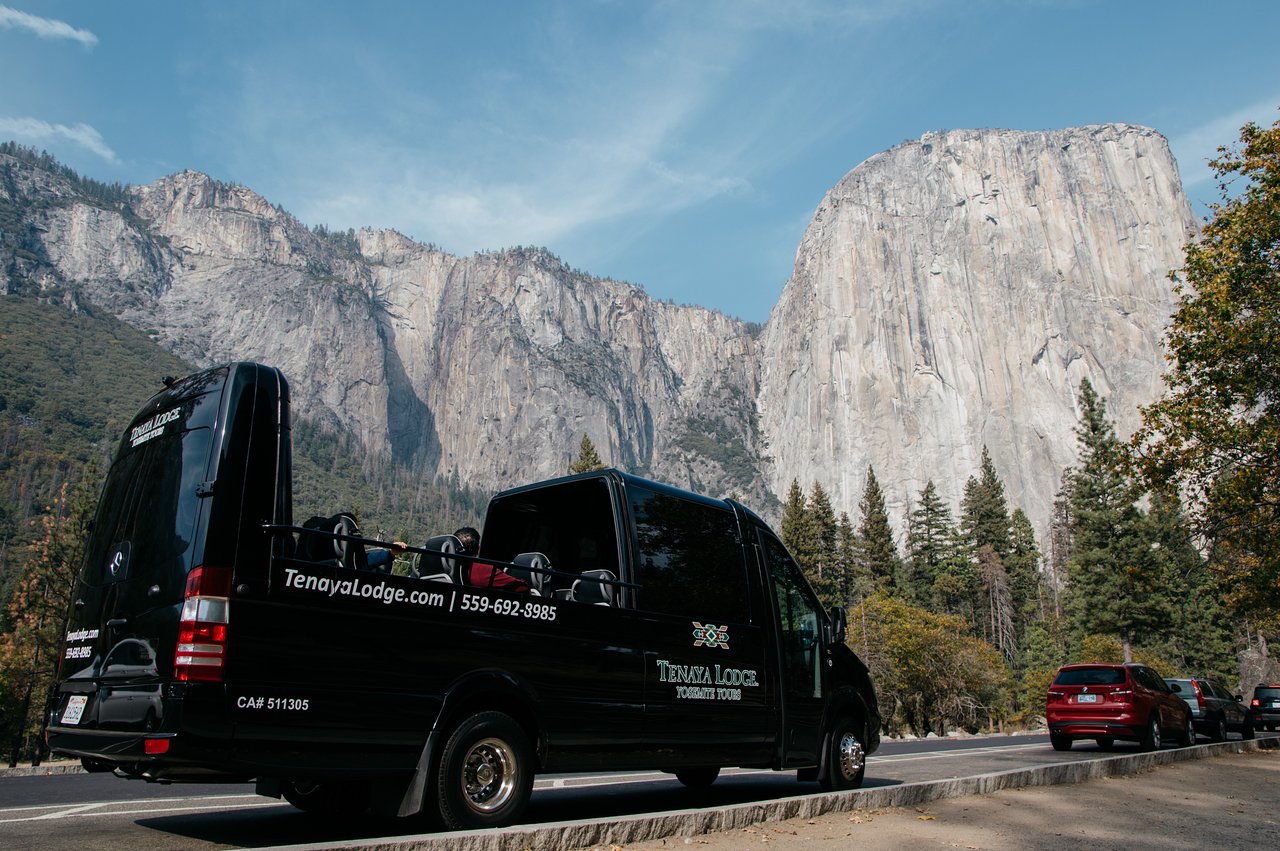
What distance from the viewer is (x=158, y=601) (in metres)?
5.22

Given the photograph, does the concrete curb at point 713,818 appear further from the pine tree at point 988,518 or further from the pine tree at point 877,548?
the pine tree at point 988,518

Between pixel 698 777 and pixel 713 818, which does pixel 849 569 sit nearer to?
pixel 698 777

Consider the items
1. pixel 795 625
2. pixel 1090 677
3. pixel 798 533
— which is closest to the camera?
pixel 795 625

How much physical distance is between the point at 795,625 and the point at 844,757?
5.17 ft

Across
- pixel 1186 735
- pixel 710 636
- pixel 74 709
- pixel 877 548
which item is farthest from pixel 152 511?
pixel 877 548

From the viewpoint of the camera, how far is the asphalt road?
6051 mm

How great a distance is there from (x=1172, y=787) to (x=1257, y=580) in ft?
37.9

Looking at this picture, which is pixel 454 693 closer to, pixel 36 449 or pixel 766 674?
pixel 766 674

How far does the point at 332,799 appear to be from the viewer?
6.95 metres

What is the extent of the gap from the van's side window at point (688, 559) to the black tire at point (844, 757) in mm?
2002

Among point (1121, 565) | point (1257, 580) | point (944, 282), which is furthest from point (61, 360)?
point (1257, 580)

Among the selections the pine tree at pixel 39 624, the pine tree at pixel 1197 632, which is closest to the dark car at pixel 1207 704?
the pine tree at pixel 39 624

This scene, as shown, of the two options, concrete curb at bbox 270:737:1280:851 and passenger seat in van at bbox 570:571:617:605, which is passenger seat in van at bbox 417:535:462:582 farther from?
concrete curb at bbox 270:737:1280:851

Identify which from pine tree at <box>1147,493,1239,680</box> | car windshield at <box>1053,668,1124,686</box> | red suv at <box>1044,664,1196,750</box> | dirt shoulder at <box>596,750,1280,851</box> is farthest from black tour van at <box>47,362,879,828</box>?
pine tree at <box>1147,493,1239,680</box>
